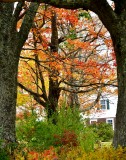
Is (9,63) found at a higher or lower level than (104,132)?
higher

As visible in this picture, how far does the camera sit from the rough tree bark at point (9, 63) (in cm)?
1065

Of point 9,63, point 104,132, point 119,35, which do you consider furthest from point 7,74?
point 104,132

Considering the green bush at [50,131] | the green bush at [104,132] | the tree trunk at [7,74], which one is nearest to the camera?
the tree trunk at [7,74]

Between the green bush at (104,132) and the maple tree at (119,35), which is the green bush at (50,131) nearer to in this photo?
the maple tree at (119,35)

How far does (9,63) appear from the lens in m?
10.9

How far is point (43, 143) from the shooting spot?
1224 cm

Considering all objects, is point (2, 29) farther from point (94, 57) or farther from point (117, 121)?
point (94, 57)

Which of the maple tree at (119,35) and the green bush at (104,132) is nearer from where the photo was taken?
the maple tree at (119,35)

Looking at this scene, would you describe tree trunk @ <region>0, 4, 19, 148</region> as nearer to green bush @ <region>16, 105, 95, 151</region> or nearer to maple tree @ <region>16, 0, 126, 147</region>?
green bush @ <region>16, 105, 95, 151</region>

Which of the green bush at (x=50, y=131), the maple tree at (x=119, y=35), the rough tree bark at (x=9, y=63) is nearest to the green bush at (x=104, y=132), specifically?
the green bush at (x=50, y=131)

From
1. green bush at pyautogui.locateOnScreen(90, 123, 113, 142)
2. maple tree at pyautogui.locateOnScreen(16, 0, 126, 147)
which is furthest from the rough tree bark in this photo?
green bush at pyautogui.locateOnScreen(90, 123, 113, 142)

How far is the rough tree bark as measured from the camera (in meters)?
10.7

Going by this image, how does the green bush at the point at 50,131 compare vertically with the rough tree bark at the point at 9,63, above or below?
below

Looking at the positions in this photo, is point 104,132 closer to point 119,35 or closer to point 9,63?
point 9,63
